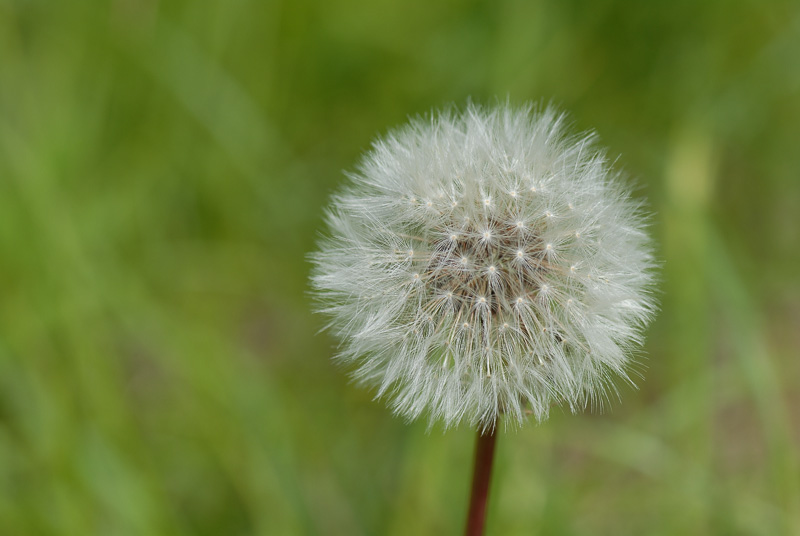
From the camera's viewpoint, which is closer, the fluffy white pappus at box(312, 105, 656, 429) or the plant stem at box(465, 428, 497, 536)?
the plant stem at box(465, 428, 497, 536)

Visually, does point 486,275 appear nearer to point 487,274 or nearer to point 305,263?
point 487,274

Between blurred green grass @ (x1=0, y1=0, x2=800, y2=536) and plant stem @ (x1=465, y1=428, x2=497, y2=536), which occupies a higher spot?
blurred green grass @ (x1=0, y1=0, x2=800, y2=536)

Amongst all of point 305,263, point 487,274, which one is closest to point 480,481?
point 487,274

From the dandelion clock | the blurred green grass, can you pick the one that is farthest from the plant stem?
the blurred green grass

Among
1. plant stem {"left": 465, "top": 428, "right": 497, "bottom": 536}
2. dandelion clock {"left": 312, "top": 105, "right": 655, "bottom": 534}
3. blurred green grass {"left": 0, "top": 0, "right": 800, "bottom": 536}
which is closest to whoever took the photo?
plant stem {"left": 465, "top": 428, "right": 497, "bottom": 536}

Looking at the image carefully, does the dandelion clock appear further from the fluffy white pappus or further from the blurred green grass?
the blurred green grass

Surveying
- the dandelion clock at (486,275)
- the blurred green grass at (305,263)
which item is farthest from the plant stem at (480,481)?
the blurred green grass at (305,263)
